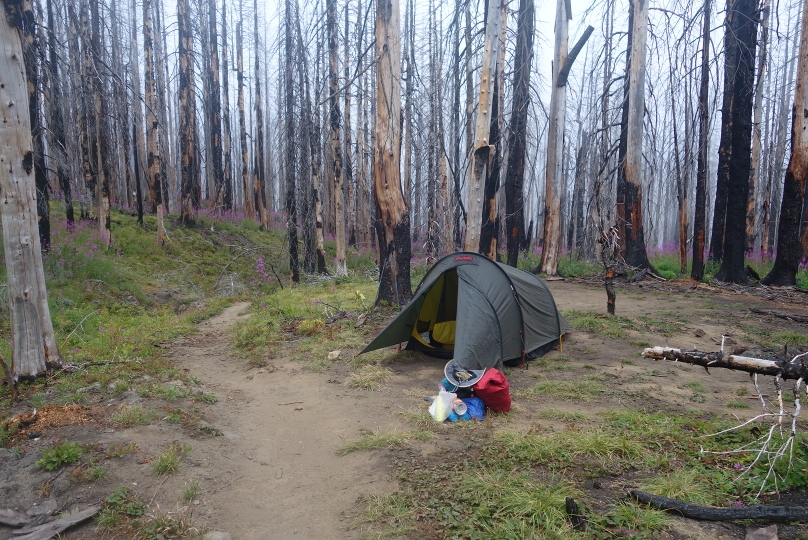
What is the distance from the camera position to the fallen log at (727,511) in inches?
106

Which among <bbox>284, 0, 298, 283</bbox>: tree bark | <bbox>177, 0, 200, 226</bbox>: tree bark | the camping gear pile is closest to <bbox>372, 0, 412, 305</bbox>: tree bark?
the camping gear pile

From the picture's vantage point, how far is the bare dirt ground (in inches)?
134

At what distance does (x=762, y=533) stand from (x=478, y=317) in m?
3.86

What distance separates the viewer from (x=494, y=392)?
193 inches

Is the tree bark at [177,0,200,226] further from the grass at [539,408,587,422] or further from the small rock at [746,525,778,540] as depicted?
the small rock at [746,525,778,540]

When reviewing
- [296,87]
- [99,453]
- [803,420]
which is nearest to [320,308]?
[99,453]

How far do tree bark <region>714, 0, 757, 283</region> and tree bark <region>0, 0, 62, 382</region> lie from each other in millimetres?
13393

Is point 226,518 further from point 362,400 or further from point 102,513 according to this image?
point 362,400

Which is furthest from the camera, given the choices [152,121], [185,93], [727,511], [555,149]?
[185,93]

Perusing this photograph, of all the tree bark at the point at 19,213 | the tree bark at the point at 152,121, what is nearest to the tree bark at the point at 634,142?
the tree bark at the point at 19,213

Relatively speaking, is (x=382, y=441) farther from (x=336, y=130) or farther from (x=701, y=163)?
(x=701, y=163)

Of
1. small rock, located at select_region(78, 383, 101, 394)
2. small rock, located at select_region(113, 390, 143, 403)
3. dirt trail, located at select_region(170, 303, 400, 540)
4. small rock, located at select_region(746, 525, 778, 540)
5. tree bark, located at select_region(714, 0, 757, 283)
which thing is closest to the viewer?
small rock, located at select_region(746, 525, 778, 540)

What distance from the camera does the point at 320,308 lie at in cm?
1004

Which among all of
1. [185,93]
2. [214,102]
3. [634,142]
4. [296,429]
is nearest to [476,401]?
[296,429]
